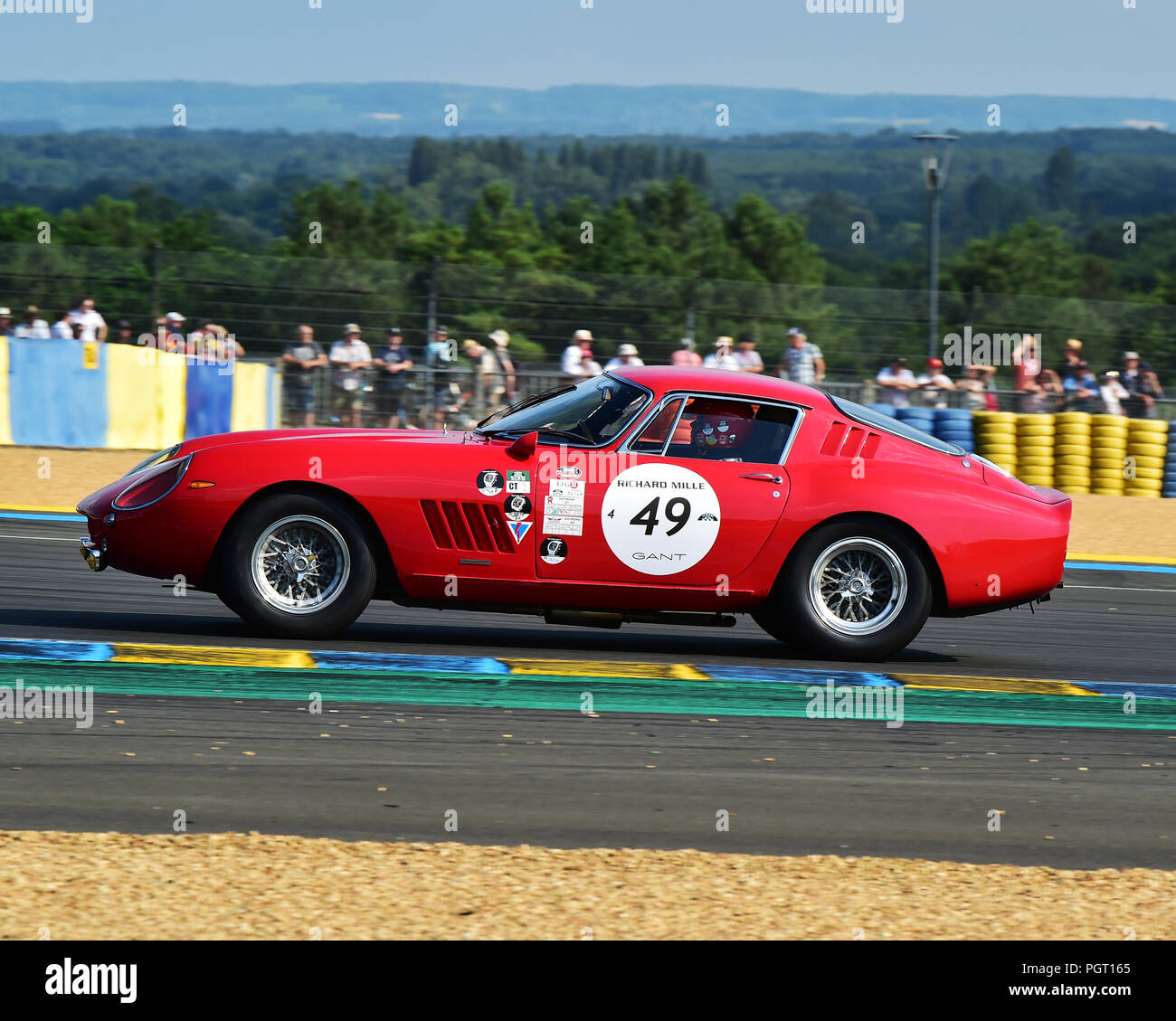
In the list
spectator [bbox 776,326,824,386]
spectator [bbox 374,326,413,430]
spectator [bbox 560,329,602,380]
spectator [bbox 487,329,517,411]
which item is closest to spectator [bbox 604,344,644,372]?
spectator [bbox 560,329,602,380]

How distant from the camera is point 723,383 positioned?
25.9ft

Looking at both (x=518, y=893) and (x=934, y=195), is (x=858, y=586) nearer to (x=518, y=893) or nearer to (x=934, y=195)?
(x=518, y=893)

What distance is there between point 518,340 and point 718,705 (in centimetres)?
1233

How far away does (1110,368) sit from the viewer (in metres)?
19.9

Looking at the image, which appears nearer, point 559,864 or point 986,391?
point 559,864

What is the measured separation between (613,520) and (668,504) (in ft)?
0.92

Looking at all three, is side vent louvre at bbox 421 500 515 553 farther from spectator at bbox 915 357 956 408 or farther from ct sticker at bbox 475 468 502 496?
spectator at bbox 915 357 956 408

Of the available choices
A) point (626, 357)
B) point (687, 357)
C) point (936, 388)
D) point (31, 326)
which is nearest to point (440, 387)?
point (626, 357)

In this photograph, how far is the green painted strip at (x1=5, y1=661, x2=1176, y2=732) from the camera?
6832 mm

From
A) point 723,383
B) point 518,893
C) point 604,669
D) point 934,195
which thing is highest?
point 934,195

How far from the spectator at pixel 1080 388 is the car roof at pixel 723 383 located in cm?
1212
